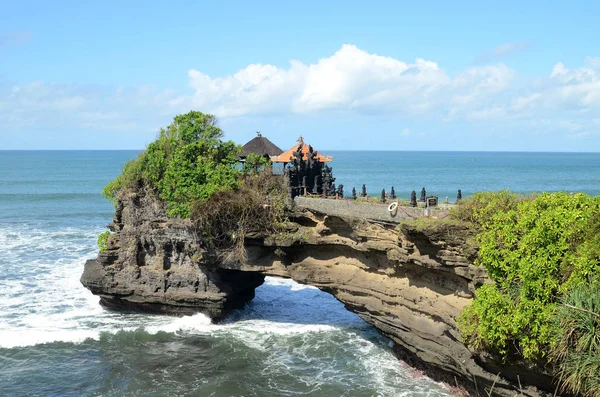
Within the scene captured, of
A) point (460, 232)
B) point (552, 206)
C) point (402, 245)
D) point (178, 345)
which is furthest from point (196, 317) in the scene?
point (552, 206)

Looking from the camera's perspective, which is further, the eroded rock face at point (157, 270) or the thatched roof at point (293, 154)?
the thatched roof at point (293, 154)

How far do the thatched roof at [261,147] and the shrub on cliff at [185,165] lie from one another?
2.51 m

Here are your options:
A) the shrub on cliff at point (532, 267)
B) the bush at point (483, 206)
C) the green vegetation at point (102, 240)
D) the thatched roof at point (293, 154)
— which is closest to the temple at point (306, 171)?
the thatched roof at point (293, 154)

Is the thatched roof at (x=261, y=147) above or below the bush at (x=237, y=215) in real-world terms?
above

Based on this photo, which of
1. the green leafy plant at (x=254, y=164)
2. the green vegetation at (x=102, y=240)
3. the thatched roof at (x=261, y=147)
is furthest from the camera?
the thatched roof at (x=261, y=147)

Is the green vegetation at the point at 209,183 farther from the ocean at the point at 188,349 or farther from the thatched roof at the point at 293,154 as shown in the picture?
the ocean at the point at 188,349

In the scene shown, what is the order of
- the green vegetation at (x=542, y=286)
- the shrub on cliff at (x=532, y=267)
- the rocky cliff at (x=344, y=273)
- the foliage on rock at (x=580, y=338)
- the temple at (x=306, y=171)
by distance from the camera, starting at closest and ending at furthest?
the foliage on rock at (x=580, y=338), the green vegetation at (x=542, y=286), the shrub on cliff at (x=532, y=267), the rocky cliff at (x=344, y=273), the temple at (x=306, y=171)

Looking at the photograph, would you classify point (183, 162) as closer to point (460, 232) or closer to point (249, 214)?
point (249, 214)

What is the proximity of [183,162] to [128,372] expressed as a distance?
8684 millimetres

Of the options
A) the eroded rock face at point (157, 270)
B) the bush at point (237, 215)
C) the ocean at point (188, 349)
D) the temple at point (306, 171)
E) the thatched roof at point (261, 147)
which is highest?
the thatched roof at point (261, 147)

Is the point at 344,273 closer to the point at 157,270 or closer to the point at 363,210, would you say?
the point at 363,210

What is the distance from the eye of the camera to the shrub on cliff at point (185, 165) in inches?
923

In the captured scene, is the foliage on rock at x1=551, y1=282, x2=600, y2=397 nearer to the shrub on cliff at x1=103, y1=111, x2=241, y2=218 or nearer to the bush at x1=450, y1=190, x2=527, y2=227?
the bush at x1=450, y1=190, x2=527, y2=227

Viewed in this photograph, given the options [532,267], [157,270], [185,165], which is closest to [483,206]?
[532,267]
